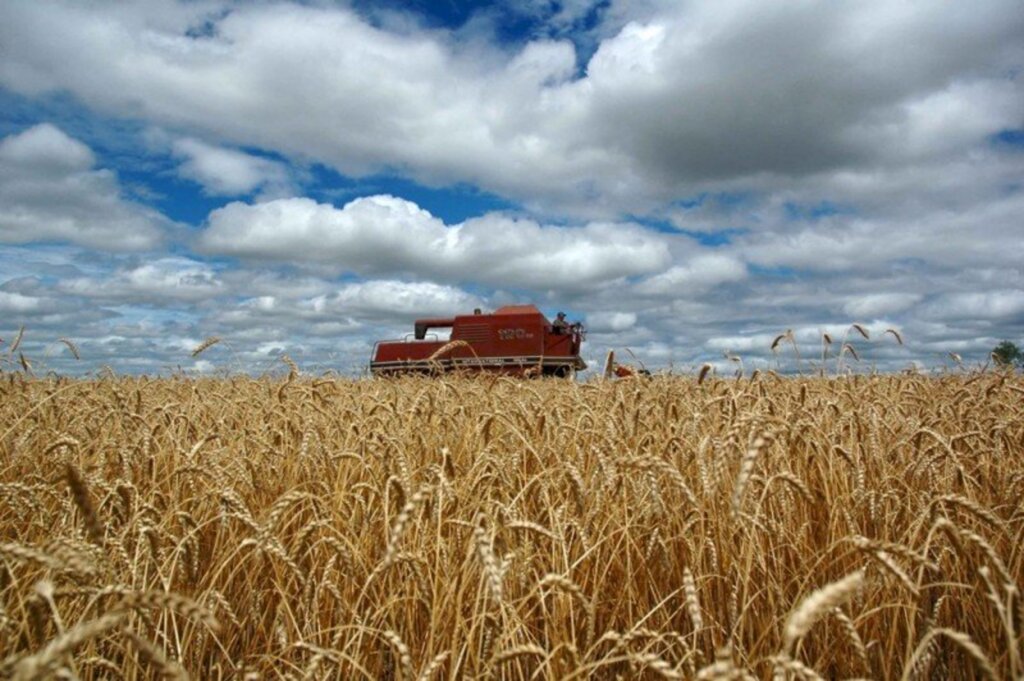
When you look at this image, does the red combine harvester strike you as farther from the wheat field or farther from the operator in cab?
the wheat field

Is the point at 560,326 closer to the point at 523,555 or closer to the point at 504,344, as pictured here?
the point at 504,344

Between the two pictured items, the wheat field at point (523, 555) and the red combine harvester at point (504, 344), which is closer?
the wheat field at point (523, 555)

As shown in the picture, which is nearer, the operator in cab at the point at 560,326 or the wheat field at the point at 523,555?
the wheat field at the point at 523,555

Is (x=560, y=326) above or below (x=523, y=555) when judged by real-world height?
above

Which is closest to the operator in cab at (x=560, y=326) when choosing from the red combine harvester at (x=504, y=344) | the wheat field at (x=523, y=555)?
the red combine harvester at (x=504, y=344)

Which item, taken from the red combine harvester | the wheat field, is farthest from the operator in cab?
the wheat field

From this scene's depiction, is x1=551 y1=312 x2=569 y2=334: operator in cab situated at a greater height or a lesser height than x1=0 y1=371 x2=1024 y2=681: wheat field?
greater

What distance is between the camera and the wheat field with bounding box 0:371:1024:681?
1930 millimetres

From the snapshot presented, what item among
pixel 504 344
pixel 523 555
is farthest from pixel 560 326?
pixel 523 555

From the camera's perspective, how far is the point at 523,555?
257 centimetres

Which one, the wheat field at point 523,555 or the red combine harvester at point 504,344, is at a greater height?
the red combine harvester at point 504,344

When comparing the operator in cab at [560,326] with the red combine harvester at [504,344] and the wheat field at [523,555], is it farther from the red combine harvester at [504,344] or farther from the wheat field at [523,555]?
the wheat field at [523,555]

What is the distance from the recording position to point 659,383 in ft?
25.0

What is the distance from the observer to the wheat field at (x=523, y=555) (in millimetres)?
1930
